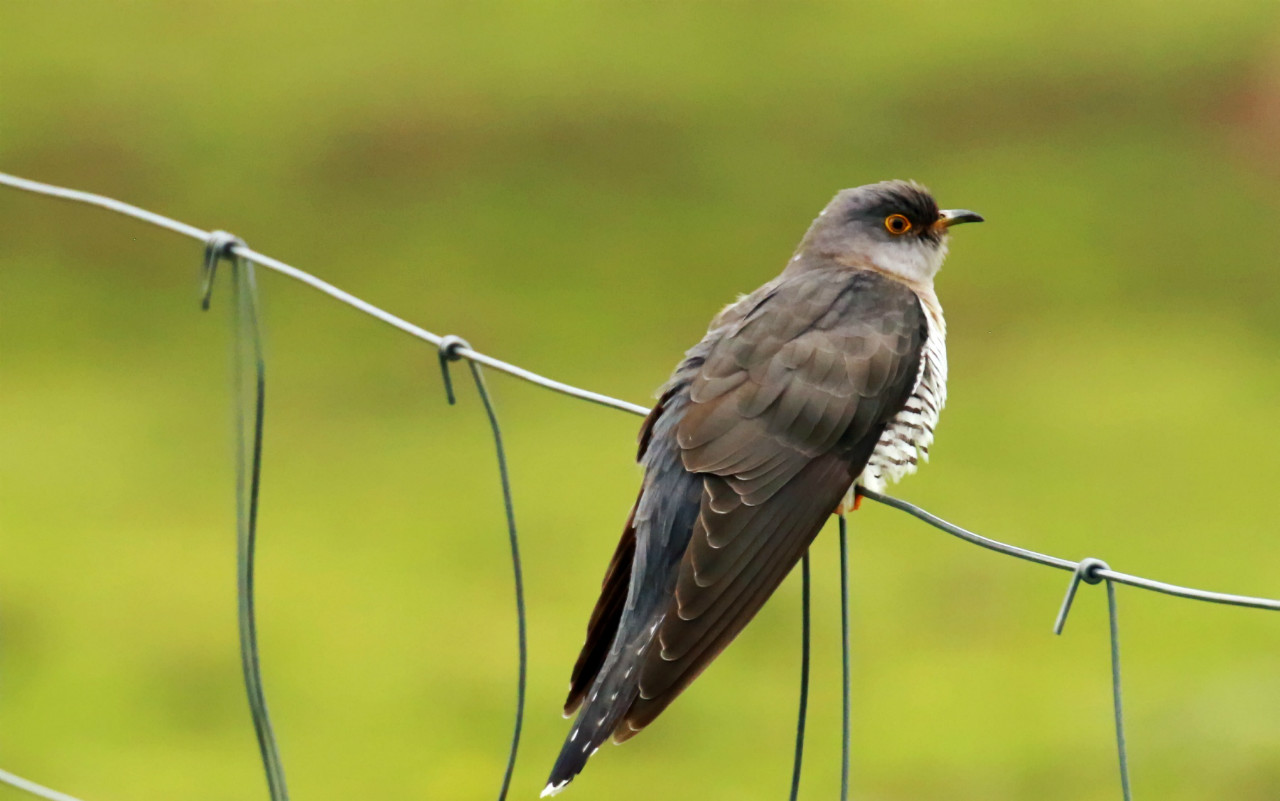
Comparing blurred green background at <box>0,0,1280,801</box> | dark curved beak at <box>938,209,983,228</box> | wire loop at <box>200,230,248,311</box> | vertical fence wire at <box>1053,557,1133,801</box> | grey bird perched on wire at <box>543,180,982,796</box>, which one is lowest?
vertical fence wire at <box>1053,557,1133,801</box>

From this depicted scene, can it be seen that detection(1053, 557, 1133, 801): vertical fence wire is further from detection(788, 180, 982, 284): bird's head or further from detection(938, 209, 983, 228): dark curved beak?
detection(938, 209, 983, 228): dark curved beak

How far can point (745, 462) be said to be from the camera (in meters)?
3.59

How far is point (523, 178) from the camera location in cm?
1557

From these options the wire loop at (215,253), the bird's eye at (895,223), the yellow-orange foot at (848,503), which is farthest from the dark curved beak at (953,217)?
the wire loop at (215,253)

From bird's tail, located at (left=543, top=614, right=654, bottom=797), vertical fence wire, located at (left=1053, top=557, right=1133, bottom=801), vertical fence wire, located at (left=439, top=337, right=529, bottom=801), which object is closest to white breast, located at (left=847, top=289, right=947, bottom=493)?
bird's tail, located at (left=543, top=614, right=654, bottom=797)

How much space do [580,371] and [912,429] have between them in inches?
366

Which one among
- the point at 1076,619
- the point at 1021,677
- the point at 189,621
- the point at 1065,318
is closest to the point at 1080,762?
the point at 1021,677

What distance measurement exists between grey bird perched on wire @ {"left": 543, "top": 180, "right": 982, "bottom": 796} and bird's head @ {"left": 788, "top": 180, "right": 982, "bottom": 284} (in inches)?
16.3

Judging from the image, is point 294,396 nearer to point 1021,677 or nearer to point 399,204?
point 399,204

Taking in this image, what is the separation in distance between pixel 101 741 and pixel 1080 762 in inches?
189

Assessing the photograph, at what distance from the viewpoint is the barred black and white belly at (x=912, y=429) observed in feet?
12.6

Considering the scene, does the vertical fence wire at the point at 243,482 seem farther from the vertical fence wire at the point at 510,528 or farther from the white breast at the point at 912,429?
the white breast at the point at 912,429

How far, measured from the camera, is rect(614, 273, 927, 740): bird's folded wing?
3.39 meters

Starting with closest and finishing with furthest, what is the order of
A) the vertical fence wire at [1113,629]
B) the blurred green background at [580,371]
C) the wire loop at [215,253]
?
the vertical fence wire at [1113,629] → the wire loop at [215,253] → the blurred green background at [580,371]
